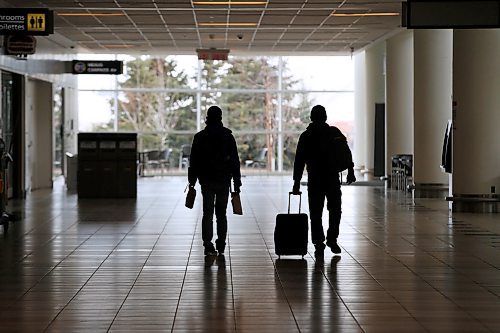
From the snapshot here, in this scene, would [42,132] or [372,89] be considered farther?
[372,89]

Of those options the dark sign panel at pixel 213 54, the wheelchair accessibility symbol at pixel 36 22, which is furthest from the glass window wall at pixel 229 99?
the wheelchair accessibility symbol at pixel 36 22

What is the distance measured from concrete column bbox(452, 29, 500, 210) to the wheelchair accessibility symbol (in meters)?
6.36

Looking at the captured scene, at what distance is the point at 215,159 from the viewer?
10.6 metres

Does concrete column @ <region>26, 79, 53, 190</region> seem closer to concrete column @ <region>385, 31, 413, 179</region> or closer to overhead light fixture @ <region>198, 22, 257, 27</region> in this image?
overhead light fixture @ <region>198, 22, 257, 27</region>

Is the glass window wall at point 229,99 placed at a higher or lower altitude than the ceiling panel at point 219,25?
lower

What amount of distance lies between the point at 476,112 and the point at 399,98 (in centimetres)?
828

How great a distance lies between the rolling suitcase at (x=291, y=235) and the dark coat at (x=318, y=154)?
448mm

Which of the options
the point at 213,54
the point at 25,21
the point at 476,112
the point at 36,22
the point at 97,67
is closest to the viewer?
the point at 25,21

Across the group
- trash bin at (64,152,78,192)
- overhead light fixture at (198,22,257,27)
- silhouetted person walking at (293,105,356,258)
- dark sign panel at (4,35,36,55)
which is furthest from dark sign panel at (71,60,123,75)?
silhouetted person walking at (293,105,356,258)

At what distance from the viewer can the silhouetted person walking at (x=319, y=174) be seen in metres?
10.6

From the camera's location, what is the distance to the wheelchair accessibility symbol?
14.4m

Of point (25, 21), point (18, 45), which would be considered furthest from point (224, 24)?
point (25, 21)

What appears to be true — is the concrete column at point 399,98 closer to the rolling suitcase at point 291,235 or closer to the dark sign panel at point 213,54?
the dark sign panel at point 213,54

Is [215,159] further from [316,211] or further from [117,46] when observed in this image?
[117,46]
